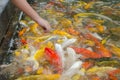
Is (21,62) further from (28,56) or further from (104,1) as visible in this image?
(104,1)

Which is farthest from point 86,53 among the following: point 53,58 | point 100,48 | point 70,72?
point 70,72

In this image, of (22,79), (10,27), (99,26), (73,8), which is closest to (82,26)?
(99,26)

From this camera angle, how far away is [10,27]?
5.00 metres

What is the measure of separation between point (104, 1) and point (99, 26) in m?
1.19

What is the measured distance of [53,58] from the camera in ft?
13.0

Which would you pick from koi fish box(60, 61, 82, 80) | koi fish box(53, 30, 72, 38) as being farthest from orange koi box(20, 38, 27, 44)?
koi fish box(60, 61, 82, 80)

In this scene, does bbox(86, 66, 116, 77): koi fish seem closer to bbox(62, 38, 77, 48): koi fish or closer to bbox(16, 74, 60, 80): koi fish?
bbox(16, 74, 60, 80): koi fish

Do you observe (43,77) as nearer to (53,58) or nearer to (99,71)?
(53,58)

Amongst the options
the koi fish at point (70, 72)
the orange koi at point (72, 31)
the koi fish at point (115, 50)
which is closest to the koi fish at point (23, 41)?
the orange koi at point (72, 31)

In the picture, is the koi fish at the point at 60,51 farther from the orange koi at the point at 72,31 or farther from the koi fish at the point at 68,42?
the orange koi at the point at 72,31

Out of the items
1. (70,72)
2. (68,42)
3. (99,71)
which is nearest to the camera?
(70,72)

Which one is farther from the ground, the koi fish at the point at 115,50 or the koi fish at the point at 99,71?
the koi fish at the point at 115,50

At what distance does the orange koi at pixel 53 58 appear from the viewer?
12.7 feet

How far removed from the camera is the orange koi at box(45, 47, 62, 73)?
386 cm
